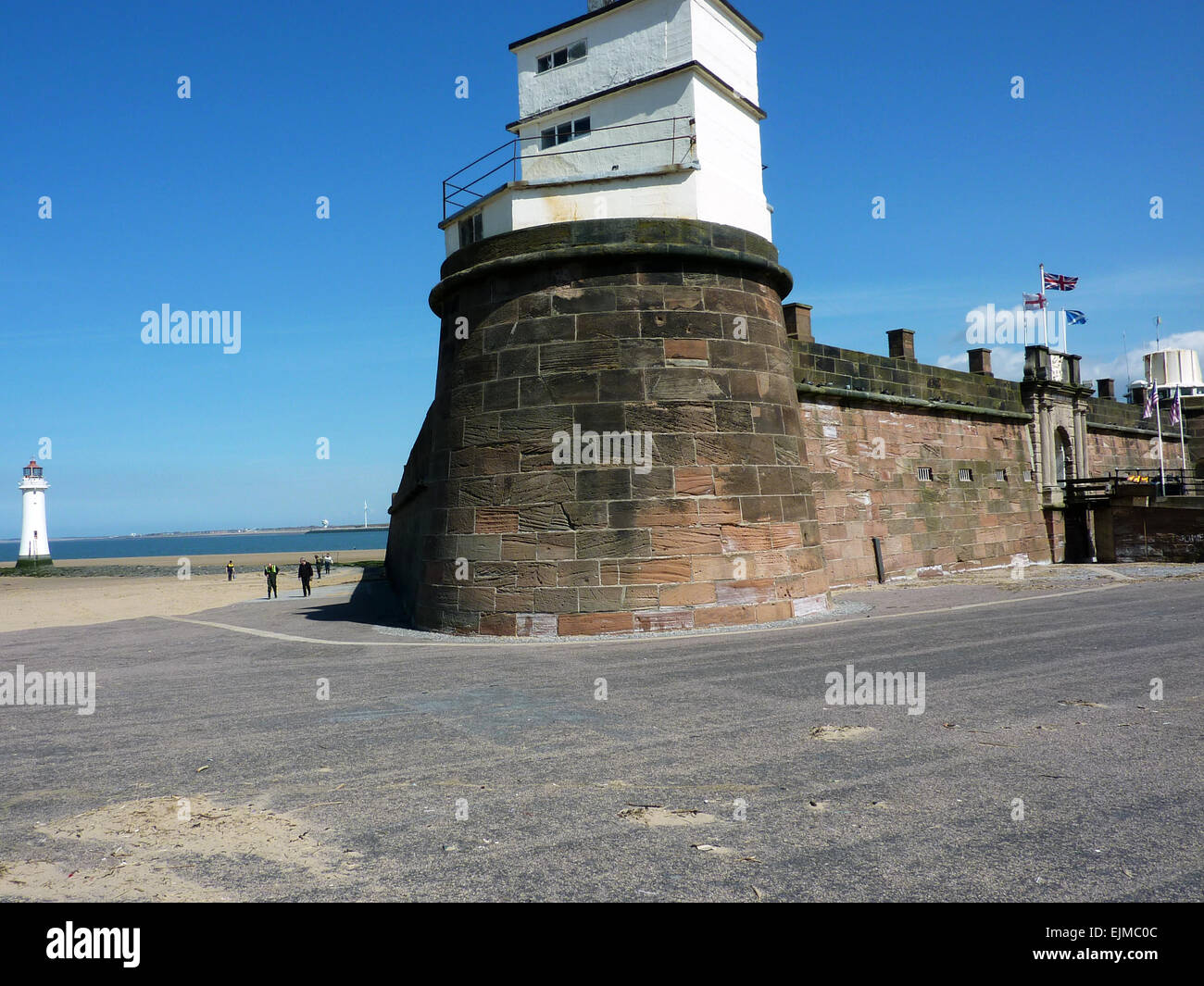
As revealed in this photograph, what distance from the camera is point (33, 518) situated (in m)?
63.8

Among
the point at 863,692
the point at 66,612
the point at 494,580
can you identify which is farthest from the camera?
the point at 66,612

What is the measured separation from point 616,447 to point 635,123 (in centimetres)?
717

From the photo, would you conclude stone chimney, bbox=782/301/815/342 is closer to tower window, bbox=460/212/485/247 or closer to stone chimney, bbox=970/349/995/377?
tower window, bbox=460/212/485/247

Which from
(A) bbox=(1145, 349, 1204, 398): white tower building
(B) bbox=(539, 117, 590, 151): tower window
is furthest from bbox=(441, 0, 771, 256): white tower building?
(A) bbox=(1145, 349, 1204, 398): white tower building

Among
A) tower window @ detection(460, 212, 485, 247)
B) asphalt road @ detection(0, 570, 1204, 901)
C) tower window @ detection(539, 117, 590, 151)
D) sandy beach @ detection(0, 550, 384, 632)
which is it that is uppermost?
tower window @ detection(539, 117, 590, 151)

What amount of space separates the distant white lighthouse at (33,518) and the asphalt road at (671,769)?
63.4 metres

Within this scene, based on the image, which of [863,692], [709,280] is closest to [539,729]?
[863,692]

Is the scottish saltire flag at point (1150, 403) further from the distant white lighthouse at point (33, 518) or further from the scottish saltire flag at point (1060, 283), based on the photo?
the distant white lighthouse at point (33, 518)

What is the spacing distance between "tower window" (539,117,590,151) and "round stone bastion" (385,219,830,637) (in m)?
3.73

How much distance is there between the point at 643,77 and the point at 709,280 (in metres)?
4.73

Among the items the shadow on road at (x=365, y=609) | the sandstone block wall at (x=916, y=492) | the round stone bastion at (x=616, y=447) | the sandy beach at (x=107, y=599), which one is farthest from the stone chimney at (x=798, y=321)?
the sandy beach at (x=107, y=599)

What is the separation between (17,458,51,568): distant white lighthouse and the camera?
62.9 m
